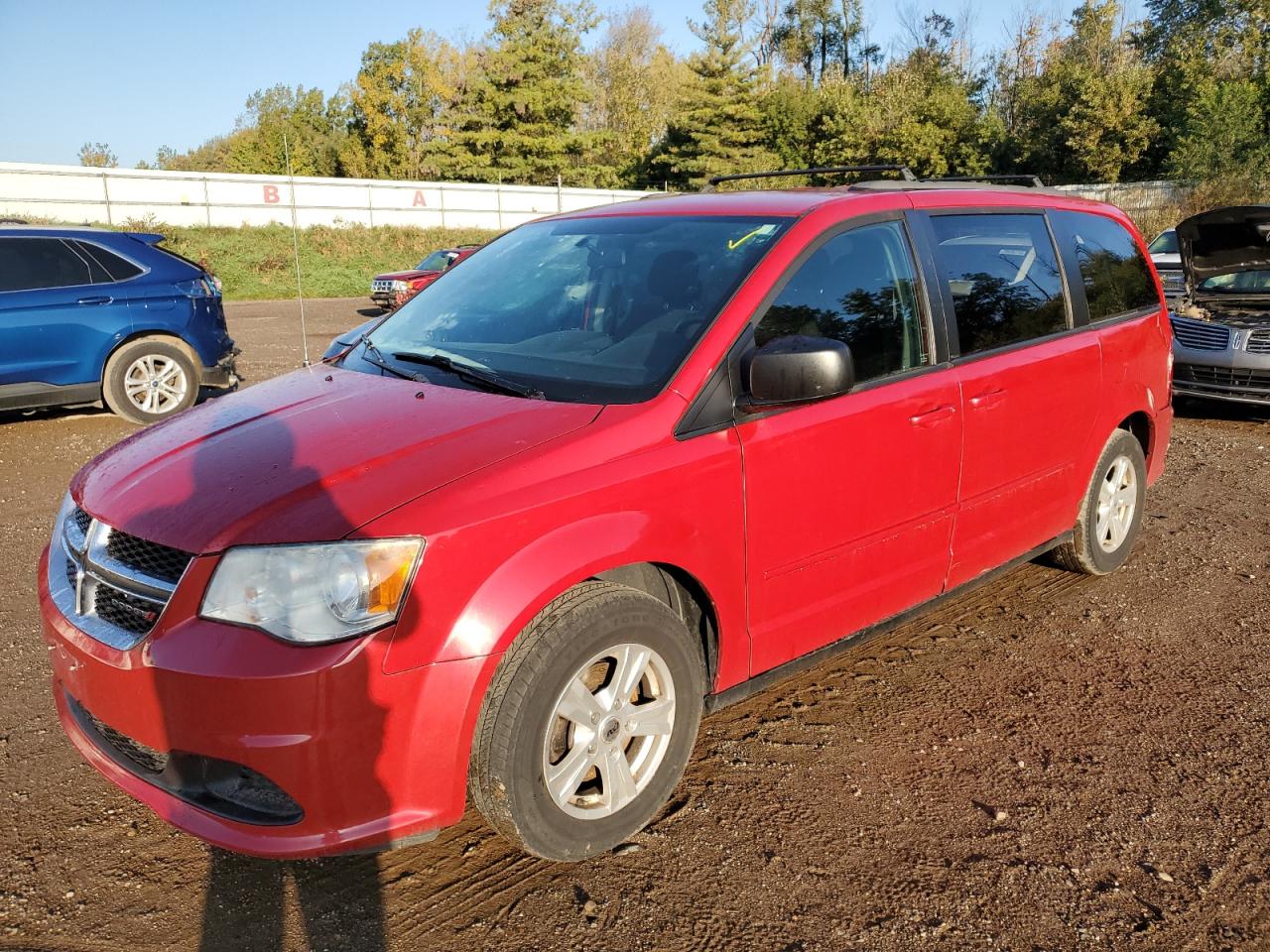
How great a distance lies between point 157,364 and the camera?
30.3 ft

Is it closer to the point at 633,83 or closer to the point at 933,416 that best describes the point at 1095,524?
the point at 933,416

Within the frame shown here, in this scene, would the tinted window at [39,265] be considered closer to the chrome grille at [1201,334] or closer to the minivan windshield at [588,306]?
the minivan windshield at [588,306]

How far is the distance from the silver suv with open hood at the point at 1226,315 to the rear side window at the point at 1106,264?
4310mm

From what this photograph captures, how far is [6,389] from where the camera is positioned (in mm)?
8398

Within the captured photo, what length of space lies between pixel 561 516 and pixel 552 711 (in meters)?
0.50

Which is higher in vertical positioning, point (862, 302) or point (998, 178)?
point (998, 178)

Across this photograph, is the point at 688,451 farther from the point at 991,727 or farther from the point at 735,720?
the point at 991,727

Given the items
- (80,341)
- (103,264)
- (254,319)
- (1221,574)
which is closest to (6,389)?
(80,341)

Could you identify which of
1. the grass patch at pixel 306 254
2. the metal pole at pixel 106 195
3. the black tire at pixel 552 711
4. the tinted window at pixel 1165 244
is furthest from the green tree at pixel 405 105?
the black tire at pixel 552 711

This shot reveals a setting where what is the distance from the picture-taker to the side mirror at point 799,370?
9.28ft

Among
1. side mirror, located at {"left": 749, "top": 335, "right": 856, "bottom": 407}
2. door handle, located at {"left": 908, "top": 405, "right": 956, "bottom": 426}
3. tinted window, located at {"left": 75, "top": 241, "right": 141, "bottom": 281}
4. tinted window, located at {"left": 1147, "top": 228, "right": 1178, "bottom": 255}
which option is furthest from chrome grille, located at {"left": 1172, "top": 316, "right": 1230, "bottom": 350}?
tinted window, located at {"left": 75, "top": 241, "right": 141, "bottom": 281}

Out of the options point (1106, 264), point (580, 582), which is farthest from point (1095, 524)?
point (580, 582)

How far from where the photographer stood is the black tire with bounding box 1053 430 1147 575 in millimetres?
4688

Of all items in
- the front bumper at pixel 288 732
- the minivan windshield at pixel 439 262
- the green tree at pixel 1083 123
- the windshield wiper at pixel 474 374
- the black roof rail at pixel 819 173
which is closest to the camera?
the front bumper at pixel 288 732
